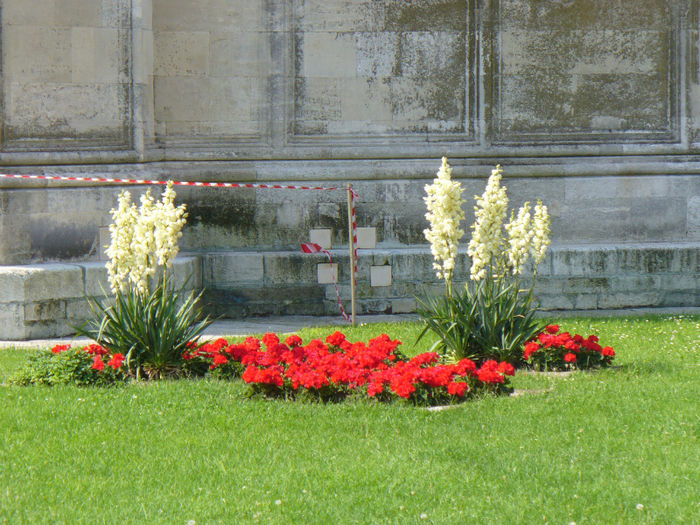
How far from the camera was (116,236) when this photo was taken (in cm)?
744

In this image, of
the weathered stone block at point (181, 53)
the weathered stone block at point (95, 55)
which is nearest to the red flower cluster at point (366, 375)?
the weathered stone block at point (95, 55)

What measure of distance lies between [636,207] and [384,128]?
3396mm

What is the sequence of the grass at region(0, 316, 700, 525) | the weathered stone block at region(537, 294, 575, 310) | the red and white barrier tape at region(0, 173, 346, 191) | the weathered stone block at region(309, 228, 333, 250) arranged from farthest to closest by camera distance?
the weathered stone block at region(537, 294, 575, 310)
the weathered stone block at region(309, 228, 333, 250)
the red and white barrier tape at region(0, 173, 346, 191)
the grass at region(0, 316, 700, 525)

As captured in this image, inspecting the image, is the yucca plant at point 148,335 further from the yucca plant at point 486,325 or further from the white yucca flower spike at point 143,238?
the yucca plant at point 486,325

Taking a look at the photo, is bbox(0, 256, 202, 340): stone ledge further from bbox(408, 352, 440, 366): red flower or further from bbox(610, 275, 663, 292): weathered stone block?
bbox(610, 275, 663, 292): weathered stone block

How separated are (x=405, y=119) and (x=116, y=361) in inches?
248

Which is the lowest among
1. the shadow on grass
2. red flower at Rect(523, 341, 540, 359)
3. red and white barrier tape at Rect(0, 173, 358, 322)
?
the shadow on grass

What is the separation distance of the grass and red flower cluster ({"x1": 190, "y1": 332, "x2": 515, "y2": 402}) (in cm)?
17

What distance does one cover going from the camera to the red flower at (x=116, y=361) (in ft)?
24.1

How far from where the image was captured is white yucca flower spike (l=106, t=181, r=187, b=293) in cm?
738

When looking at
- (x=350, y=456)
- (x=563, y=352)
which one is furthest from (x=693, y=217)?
(x=350, y=456)

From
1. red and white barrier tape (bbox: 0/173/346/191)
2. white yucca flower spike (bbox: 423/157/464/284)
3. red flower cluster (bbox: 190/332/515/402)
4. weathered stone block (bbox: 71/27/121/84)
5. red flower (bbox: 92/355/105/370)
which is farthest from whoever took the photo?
weathered stone block (bbox: 71/27/121/84)

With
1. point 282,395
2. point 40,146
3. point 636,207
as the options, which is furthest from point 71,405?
point 636,207

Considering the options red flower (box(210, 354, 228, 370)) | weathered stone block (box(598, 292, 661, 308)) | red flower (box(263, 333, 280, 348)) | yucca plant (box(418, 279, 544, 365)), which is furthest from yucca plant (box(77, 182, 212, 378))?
weathered stone block (box(598, 292, 661, 308))
